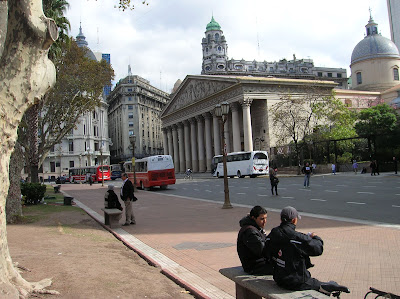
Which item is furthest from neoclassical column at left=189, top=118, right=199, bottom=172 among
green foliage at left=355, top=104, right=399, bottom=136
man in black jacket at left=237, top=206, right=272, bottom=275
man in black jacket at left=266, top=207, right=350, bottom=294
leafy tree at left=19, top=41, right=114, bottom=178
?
man in black jacket at left=266, top=207, right=350, bottom=294

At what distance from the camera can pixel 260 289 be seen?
388 cm

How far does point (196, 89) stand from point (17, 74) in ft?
200

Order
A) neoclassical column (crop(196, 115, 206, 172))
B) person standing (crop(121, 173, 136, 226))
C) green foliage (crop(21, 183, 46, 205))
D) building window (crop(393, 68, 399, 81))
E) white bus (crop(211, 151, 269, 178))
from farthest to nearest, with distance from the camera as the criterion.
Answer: building window (crop(393, 68, 399, 81))
neoclassical column (crop(196, 115, 206, 172))
white bus (crop(211, 151, 269, 178))
green foliage (crop(21, 183, 46, 205))
person standing (crop(121, 173, 136, 226))

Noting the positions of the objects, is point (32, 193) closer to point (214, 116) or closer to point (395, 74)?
point (214, 116)

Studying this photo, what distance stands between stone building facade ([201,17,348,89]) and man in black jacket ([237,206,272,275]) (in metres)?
101

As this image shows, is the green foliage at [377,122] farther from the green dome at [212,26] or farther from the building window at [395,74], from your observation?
the green dome at [212,26]

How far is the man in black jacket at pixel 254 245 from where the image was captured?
4285mm

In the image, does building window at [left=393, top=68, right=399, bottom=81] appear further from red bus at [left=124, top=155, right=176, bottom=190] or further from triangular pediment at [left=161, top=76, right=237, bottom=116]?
red bus at [left=124, top=155, right=176, bottom=190]

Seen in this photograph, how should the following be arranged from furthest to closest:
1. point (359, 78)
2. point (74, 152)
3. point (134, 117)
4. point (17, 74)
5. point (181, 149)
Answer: point (134, 117), point (74, 152), point (359, 78), point (181, 149), point (17, 74)

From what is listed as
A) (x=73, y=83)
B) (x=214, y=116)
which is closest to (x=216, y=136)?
(x=214, y=116)

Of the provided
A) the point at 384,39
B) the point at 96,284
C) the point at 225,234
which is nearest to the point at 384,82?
the point at 384,39

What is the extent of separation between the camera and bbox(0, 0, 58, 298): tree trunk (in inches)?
190

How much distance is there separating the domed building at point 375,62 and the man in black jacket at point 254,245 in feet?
257

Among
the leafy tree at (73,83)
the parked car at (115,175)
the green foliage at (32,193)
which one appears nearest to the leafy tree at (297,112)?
the leafy tree at (73,83)
